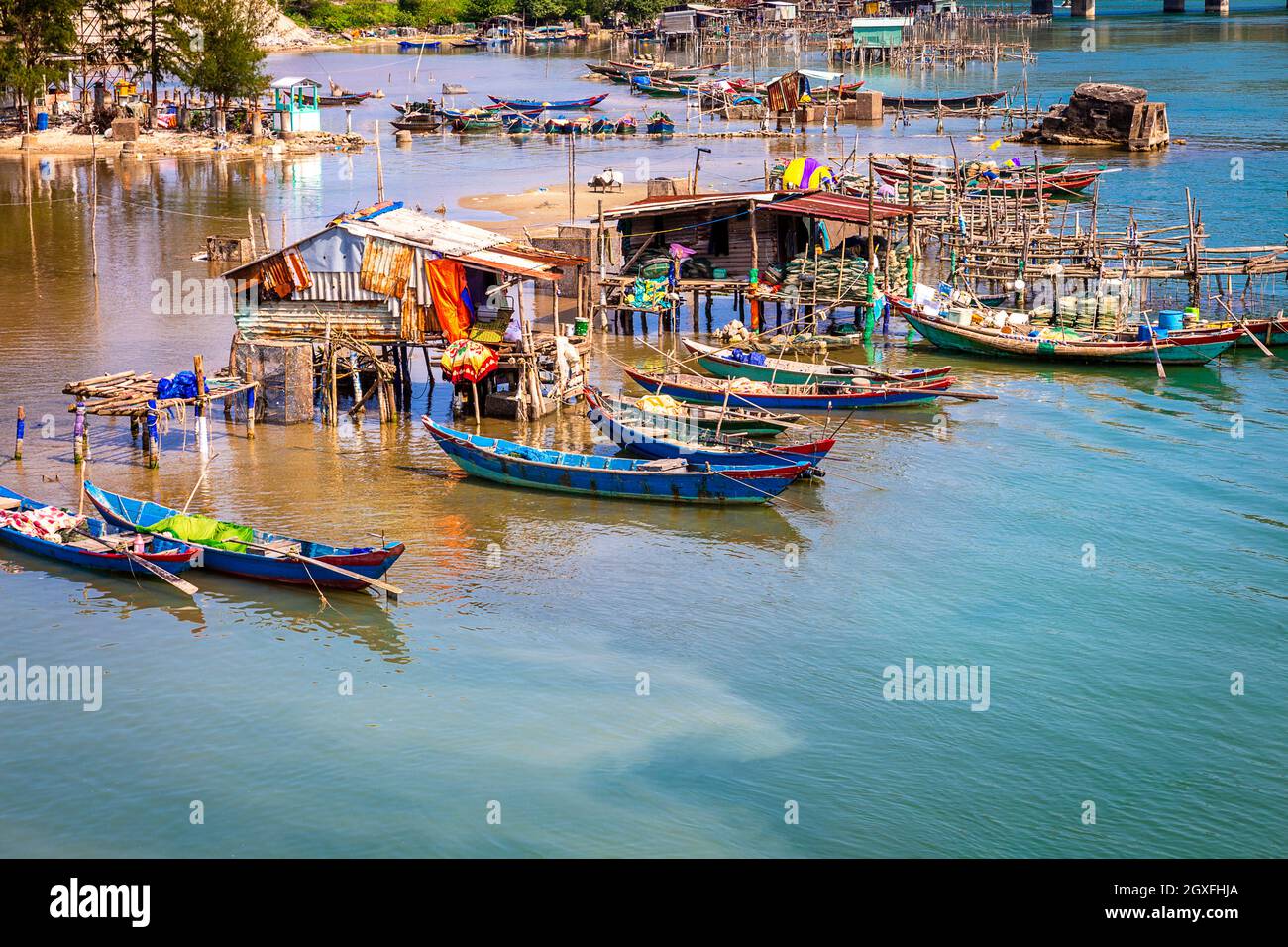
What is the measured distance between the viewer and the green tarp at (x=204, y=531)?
72.6 ft

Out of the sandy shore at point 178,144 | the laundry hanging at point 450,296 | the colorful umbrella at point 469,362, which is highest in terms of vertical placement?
the sandy shore at point 178,144

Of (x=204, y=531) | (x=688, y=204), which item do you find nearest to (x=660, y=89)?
(x=688, y=204)

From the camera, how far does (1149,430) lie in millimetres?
30109

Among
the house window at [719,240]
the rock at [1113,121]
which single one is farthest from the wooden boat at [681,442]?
the rock at [1113,121]

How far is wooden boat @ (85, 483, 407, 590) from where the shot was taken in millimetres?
21234

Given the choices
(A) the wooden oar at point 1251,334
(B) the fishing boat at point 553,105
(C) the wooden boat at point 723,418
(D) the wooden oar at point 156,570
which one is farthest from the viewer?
(B) the fishing boat at point 553,105

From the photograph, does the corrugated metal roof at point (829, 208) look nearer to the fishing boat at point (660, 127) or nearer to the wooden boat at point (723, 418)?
the wooden boat at point (723, 418)

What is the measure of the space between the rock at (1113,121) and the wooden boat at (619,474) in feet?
167

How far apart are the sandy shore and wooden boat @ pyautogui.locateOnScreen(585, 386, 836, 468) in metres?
45.7

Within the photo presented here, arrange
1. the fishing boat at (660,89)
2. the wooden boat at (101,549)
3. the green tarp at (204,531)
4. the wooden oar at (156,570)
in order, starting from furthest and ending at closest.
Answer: the fishing boat at (660,89) < the green tarp at (204,531) < the wooden boat at (101,549) < the wooden oar at (156,570)

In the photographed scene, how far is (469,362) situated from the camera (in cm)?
2869

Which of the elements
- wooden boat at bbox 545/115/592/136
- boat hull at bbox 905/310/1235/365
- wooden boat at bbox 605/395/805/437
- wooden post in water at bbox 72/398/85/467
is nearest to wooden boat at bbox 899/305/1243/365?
boat hull at bbox 905/310/1235/365
